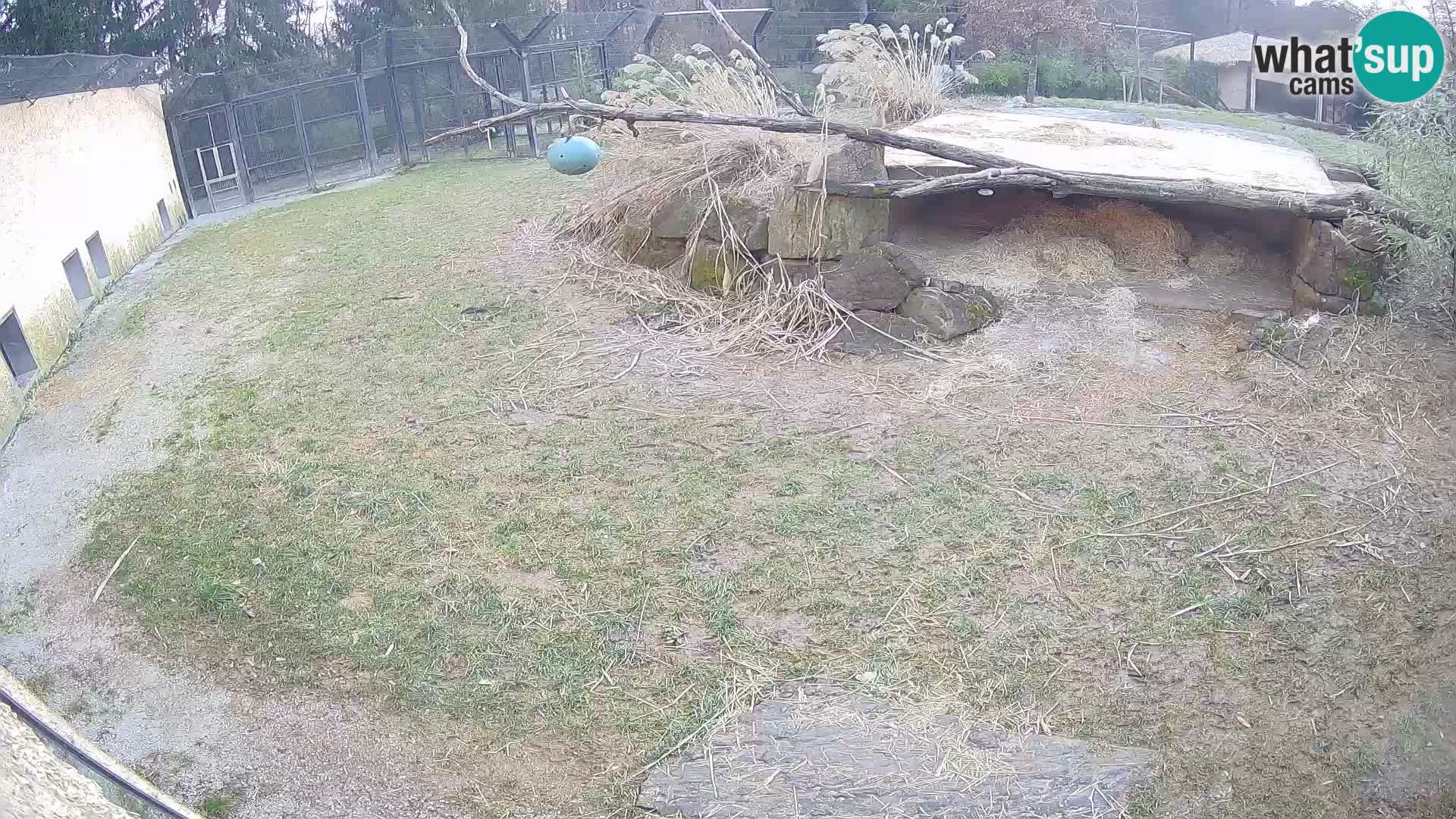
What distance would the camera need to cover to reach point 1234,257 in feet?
22.1

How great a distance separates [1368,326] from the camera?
5492 millimetres

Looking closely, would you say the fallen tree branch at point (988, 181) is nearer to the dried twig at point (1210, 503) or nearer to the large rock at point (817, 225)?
the large rock at point (817, 225)

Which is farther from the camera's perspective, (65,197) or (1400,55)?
(65,197)

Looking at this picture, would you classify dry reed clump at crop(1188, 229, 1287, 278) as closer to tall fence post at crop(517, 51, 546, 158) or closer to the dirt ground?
the dirt ground

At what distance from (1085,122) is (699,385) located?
6.14 meters

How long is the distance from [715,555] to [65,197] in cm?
652

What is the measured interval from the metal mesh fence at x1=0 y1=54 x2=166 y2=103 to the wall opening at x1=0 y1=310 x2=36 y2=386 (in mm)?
1502

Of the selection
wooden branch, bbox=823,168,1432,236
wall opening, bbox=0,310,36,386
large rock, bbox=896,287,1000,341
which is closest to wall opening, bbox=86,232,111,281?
wall opening, bbox=0,310,36,386

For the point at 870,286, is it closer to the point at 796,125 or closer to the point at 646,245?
the point at 796,125

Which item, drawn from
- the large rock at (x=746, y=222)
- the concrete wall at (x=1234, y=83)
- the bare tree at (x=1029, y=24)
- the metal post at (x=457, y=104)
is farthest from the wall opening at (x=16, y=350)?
the concrete wall at (x=1234, y=83)

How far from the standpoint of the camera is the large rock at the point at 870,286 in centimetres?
618

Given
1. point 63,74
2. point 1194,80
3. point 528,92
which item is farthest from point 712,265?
point 1194,80

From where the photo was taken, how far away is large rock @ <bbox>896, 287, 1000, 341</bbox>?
592cm

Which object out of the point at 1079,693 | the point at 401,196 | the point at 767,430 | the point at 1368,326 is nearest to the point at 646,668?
the point at 1079,693
